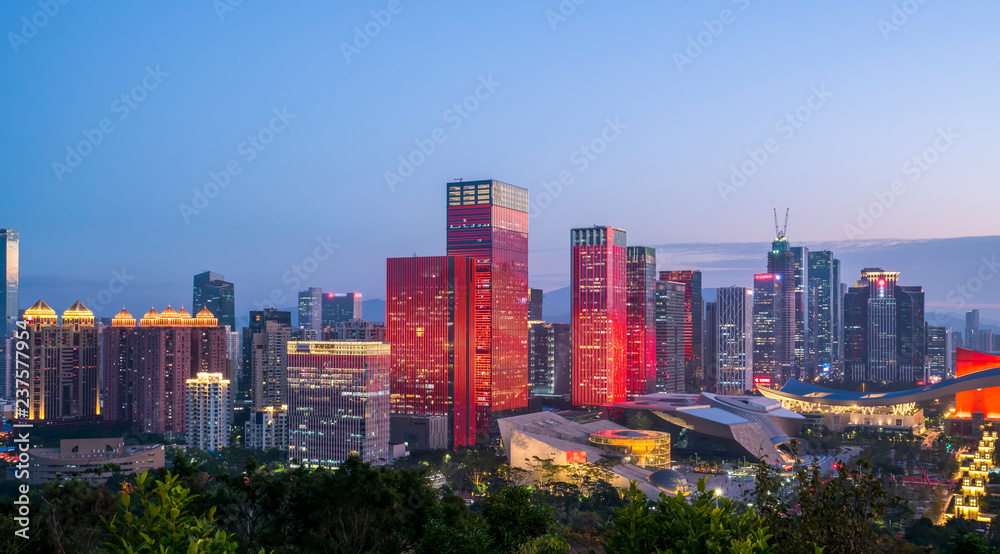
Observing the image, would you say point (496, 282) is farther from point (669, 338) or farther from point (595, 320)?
point (669, 338)

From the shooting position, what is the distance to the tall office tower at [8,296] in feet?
185

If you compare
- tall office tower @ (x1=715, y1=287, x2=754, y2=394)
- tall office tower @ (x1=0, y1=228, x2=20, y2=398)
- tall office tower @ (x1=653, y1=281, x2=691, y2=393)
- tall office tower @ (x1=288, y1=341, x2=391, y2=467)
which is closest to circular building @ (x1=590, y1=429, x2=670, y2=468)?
tall office tower @ (x1=288, y1=341, x2=391, y2=467)

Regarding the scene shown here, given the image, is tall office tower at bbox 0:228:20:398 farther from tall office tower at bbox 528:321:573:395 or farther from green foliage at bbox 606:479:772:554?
tall office tower at bbox 528:321:573:395

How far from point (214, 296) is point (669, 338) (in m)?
71.9

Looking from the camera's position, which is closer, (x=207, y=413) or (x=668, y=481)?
(x=668, y=481)

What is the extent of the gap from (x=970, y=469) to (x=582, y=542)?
3403cm

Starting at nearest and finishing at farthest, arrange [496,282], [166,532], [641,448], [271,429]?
[166,532] < [641,448] < [271,429] < [496,282]

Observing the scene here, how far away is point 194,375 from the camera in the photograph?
8550 cm

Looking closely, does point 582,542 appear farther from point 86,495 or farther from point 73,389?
point 73,389

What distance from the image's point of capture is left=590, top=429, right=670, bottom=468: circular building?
60281 millimetres

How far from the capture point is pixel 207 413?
246 feet

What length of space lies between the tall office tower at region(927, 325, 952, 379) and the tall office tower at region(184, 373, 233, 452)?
118870 millimetres

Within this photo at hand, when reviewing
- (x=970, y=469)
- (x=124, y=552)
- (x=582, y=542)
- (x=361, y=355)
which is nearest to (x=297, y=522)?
(x=124, y=552)

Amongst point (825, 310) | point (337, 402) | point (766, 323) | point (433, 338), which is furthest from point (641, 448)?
point (825, 310)
